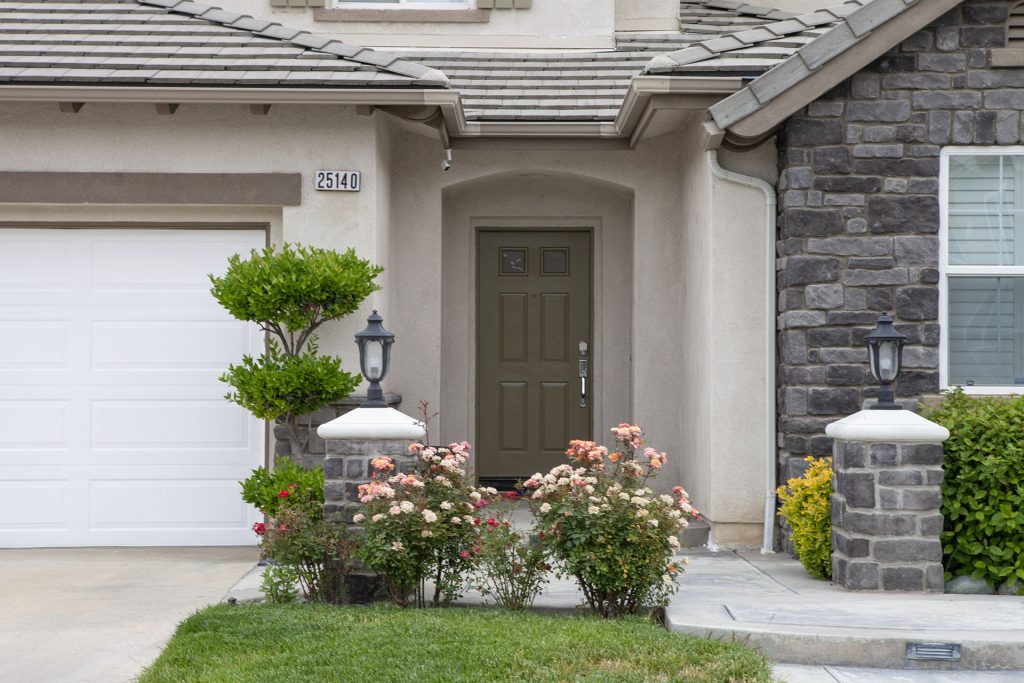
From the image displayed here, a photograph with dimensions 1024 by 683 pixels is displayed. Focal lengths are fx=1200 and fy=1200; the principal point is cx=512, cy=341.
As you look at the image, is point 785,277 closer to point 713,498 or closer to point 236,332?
point 713,498

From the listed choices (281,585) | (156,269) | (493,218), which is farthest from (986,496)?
→ (156,269)

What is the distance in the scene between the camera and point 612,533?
20.5ft

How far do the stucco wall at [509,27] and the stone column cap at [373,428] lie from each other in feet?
16.6

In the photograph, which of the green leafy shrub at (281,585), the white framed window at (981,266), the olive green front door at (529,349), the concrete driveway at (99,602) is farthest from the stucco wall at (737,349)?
the concrete driveway at (99,602)

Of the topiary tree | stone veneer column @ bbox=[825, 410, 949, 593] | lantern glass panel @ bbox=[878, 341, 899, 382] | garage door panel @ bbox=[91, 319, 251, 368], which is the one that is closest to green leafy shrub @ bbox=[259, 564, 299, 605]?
the topiary tree

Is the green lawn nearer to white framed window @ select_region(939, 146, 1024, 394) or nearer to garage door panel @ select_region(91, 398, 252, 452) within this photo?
garage door panel @ select_region(91, 398, 252, 452)

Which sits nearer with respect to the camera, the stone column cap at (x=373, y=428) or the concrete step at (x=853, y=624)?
the concrete step at (x=853, y=624)

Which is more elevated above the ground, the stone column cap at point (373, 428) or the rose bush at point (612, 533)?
the stone column cap at point (373, 428)

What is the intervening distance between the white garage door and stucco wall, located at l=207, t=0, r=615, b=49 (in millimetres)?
2965

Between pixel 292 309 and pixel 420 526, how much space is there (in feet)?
7.72

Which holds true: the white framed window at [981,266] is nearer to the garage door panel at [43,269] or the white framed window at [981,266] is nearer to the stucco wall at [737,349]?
the stucco wall at [737,349]

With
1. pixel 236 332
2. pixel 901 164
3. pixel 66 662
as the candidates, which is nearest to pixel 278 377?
pixel 236 332

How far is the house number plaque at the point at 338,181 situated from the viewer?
8.59 metres

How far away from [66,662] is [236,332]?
11.9 feet
